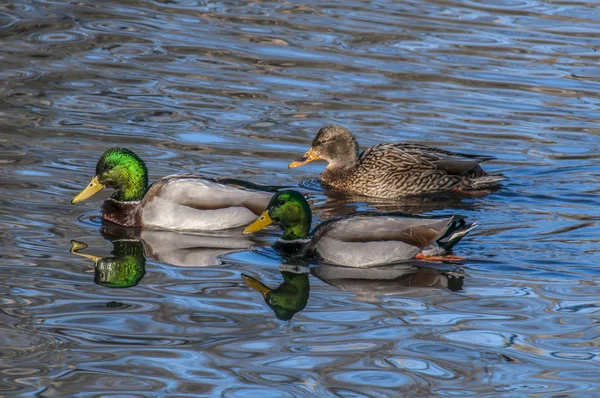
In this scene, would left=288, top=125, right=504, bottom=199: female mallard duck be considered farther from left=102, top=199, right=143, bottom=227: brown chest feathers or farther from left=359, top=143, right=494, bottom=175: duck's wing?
left=102, top=199, right=143, bottom=227: brown chest feathers

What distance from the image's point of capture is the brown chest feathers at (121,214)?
1009 cm

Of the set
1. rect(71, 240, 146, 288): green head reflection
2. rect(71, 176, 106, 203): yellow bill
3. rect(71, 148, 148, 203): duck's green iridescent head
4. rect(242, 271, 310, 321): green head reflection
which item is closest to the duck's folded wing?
rect(242, 271, 310, 321): green head reflection

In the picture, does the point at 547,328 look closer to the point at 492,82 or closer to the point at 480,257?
the point at 480,257

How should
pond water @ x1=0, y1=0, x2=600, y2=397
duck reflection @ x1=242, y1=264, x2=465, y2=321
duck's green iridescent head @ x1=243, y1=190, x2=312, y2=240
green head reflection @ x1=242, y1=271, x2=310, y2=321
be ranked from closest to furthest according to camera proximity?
pond water @ x1=0, y1=0, x2=600, y2=397 → green head reflection @ x1=242, y1=271, x2=310, y2=321 → duck reflection @ x1=242, y1=264, x2=465, y2=321 → duck's green iridescent head @ x1=243, y1=190, x2=312, y2=240

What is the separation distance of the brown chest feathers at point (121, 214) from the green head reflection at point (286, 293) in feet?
6.05

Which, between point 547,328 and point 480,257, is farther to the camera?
point 480,257

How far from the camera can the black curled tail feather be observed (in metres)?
9.20

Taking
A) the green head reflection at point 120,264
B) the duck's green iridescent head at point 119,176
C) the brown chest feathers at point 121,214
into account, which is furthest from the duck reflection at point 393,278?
the duck's green iridescent head at point 119,176

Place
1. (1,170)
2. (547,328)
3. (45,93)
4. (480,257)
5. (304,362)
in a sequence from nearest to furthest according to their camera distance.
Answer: (304,362)
(547,328)
(480,257)
(1,170)
(45,93)

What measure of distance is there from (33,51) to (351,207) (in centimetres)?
650

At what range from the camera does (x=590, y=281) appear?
8.52 metres

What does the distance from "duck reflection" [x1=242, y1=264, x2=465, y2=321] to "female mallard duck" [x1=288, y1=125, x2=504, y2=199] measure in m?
2.86

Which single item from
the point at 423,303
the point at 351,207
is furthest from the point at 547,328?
the point at 351,207

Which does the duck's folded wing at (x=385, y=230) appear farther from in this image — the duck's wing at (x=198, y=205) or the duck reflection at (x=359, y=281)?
the duck's wing at (x=198, y=205)
